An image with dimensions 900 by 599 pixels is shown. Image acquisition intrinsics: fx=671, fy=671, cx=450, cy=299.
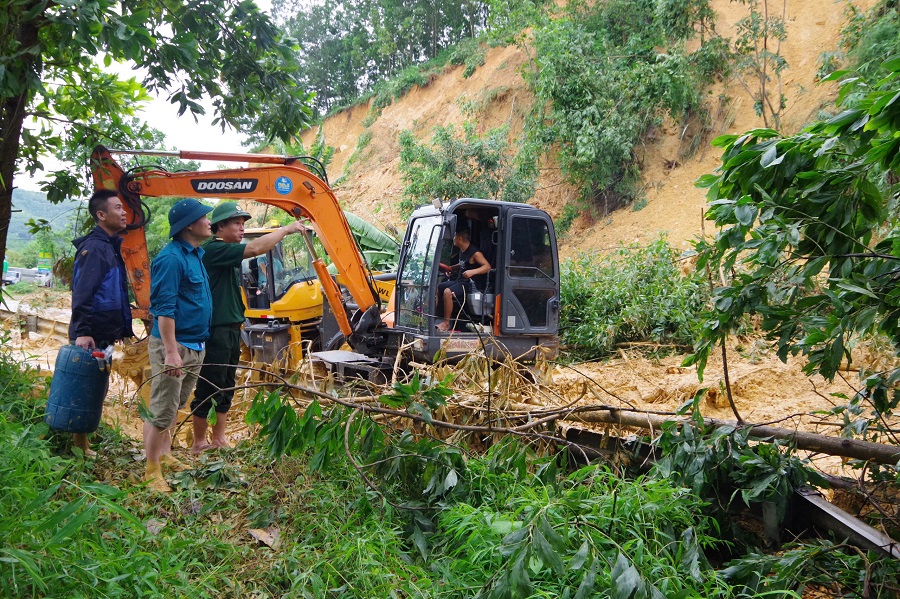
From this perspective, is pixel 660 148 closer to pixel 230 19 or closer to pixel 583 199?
pixel 583 199

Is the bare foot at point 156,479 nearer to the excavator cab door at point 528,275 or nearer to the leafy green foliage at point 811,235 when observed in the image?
the leafy green foliage at point 811,235

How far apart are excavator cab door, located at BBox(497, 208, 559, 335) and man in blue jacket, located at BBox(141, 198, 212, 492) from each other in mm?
3327

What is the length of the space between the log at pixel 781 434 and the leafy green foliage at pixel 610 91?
1285 cm

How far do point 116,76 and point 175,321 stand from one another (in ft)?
8.63

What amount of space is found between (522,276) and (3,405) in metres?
4.77

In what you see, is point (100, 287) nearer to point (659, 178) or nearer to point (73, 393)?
point (73, 393)

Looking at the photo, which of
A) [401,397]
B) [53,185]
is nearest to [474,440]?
[401,397]

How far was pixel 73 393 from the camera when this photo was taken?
4219 mm

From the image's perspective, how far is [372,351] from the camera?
307 inches

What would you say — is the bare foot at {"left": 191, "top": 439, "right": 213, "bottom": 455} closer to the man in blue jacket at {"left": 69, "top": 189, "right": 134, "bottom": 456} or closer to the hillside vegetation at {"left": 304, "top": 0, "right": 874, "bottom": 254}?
the man in blue jacket at {"left": 69, "top": 189, "right": 134, "bottom": 456}

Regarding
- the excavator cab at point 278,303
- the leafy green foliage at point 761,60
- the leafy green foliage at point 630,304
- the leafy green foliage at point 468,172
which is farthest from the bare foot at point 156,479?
the leafy green foliage at point 761,60

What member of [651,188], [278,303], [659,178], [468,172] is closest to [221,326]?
[278,303]

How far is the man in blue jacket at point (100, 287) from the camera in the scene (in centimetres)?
432

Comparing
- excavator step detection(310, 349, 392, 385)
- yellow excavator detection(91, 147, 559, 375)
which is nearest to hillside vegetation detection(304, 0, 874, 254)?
yellow excavator detection(91, 147, 559, 375)
